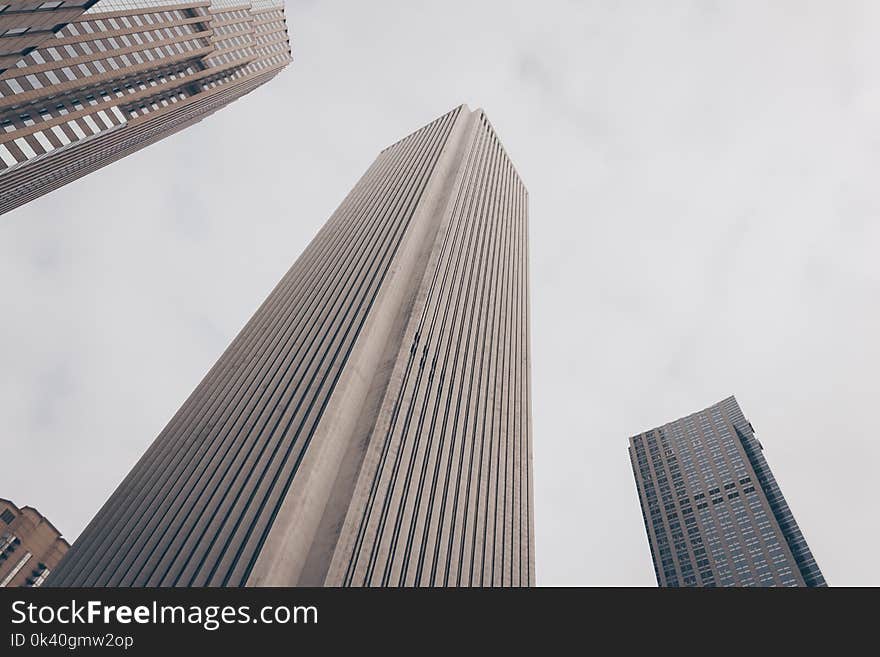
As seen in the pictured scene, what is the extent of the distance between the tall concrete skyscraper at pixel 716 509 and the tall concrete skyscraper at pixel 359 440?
258 feet

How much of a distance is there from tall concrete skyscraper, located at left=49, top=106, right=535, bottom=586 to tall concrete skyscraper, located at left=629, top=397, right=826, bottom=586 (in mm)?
78540

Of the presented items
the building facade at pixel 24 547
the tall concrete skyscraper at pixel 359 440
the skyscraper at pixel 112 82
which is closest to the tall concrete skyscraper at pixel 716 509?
the tall concrete skyscraper at pixel 359 440

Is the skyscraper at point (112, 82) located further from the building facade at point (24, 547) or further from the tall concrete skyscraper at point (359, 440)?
the building facade at point (24, 547)

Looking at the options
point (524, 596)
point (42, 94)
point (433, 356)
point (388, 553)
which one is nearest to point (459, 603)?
point (524, 596)

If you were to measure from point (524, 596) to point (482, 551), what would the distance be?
45.1 m

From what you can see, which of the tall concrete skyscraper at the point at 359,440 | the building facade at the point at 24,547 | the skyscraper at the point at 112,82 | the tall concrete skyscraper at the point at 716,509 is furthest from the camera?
the tall concrete skyscraper at the point at 716,509

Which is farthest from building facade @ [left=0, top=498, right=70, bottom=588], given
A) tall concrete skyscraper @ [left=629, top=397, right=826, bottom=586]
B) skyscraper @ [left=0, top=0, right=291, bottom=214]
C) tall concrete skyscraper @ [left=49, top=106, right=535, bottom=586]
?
tall concrete skyscraper @ [left=629, top=397, right=826, bottom=586]

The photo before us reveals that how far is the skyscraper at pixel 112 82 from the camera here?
74.6 metres

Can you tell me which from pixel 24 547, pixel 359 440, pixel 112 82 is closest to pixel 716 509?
pixel 359 440

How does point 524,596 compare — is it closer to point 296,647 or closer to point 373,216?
point 296,647

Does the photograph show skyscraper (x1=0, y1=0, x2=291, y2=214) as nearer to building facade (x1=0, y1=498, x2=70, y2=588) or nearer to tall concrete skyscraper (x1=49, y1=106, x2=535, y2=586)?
tall concrete skyscraper (x1=49, y1=106, x2=535, y2=586)

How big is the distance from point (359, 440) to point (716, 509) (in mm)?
123315

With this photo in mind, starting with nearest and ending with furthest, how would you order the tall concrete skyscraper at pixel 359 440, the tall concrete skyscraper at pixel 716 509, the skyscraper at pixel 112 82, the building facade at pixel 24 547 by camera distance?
1. the tall concrete skyscraper at pixel 359 440
2. the skyscraper at pixel 112 82
3. the building facade at pixel 24 547
4. the tall concrete skyscraper at pixel 716 509

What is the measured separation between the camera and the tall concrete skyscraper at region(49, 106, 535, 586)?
43.6 meters
